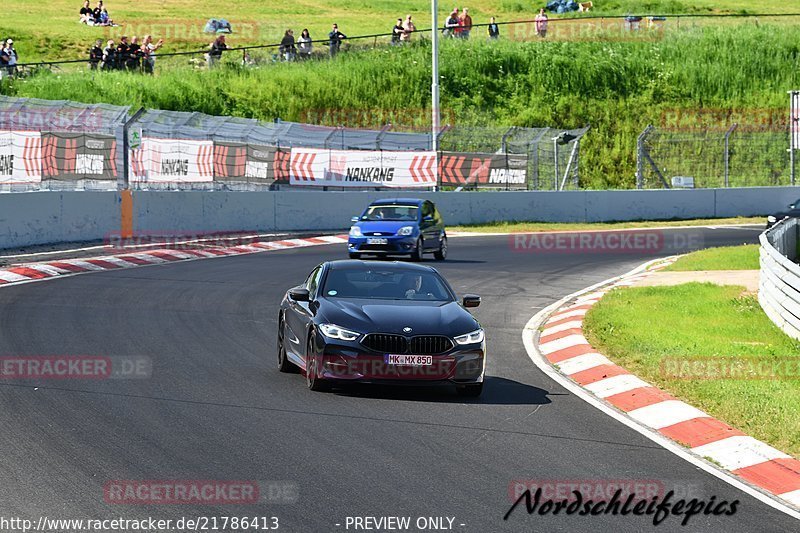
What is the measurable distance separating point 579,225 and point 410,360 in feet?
99.7

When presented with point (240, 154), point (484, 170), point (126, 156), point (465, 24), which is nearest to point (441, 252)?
point (126, 156)

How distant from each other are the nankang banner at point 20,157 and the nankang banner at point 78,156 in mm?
230

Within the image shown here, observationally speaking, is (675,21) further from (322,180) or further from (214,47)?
(322,180)

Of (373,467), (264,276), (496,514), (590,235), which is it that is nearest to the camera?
(496,514)

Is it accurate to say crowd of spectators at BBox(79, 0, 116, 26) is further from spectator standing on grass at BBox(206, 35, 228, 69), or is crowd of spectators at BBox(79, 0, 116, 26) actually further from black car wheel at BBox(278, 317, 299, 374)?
black car wheel at BBox(278, 317, 299, 374)

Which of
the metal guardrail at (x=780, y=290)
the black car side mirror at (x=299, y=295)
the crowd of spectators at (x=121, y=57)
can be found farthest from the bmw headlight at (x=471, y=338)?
the crowd of spectators at (x=121, y=57)

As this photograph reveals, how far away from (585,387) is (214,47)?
48212 millimetres

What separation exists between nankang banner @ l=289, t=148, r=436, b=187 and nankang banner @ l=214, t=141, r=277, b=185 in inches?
39.4

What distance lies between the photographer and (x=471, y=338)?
1218 cm

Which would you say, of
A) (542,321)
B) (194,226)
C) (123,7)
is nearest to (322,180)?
(194,226)

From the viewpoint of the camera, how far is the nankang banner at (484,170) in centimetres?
4088

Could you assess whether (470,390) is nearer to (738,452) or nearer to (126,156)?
(738,452)

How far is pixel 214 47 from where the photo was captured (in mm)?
59188

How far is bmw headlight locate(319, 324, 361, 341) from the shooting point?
11.9 meters
